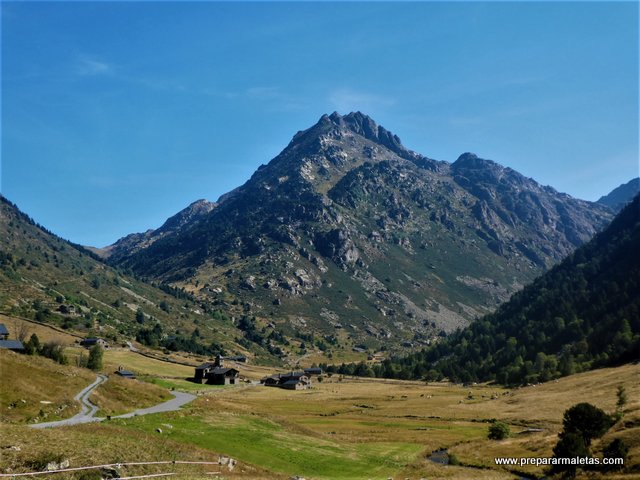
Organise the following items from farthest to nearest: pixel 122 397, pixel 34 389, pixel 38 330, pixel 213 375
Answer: pixel 38 330, pixel 213 375, pixel 122 397, pixel 34 389

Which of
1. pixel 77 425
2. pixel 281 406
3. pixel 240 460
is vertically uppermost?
pixel 77 425

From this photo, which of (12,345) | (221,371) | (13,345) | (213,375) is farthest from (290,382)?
(12,345)

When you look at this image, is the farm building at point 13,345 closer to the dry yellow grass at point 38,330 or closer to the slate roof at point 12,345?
the slate roof at point 12,345

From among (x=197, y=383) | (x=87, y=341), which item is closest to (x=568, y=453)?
(x=197, y=383)

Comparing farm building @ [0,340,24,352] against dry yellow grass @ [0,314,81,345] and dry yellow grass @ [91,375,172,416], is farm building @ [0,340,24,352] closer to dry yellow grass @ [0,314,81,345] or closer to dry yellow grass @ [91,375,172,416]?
dry yellow grass @ [91,375,172,416]

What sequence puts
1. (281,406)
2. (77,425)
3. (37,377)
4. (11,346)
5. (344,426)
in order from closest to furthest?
(77,425), (37,377), (344,426), (11,346), (281,406)

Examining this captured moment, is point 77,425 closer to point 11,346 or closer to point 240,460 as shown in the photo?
point 240,460

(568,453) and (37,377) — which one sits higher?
(37,377)

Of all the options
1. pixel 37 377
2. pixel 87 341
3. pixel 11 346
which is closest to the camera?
pixel 37 377

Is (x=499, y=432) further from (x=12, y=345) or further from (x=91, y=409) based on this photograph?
(x=12, y=345)

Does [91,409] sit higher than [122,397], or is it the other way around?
[91,409]

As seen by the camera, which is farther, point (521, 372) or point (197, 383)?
point (521, 372)

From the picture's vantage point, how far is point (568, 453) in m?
52.0

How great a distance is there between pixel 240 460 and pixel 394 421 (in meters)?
59.4
